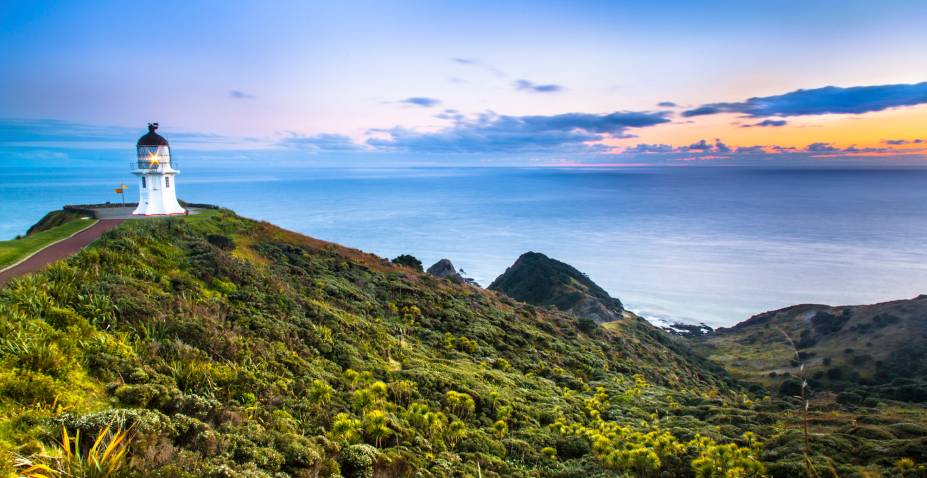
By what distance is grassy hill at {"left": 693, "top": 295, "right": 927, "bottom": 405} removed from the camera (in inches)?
1358

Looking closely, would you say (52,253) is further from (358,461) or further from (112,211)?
(112,211)

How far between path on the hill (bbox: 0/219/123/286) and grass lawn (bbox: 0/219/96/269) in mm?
338

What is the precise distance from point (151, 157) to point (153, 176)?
137cm

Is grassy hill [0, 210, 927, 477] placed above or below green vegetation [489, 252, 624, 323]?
above

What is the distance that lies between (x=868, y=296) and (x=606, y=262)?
3792 cm

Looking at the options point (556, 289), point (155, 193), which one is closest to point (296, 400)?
point (155, 193)

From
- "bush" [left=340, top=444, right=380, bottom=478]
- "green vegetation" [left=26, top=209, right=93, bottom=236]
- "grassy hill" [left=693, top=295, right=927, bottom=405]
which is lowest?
"grassy hill" [left=693, top=295, right=927, bottom=405]

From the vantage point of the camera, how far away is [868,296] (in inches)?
2569

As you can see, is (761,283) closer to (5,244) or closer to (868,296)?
(868,296)

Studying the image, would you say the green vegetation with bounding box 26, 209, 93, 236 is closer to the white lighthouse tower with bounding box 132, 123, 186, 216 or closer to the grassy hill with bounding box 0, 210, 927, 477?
the white lighthouse tower with bounding box 132, 123, 186, 216

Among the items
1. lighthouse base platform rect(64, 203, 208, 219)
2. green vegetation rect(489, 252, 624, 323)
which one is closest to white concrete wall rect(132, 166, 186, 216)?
lighthouse base platform rect(64, 203, 208, 219)

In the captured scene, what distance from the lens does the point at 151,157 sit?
3147 cm

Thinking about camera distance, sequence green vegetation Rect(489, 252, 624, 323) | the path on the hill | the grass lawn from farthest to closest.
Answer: green vegetation Rect(489, 252, 624, 323) < the grass lawn < the path on the hill

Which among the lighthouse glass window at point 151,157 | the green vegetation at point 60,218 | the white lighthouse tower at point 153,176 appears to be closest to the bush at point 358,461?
the white lighthouse tower at point 153,176
